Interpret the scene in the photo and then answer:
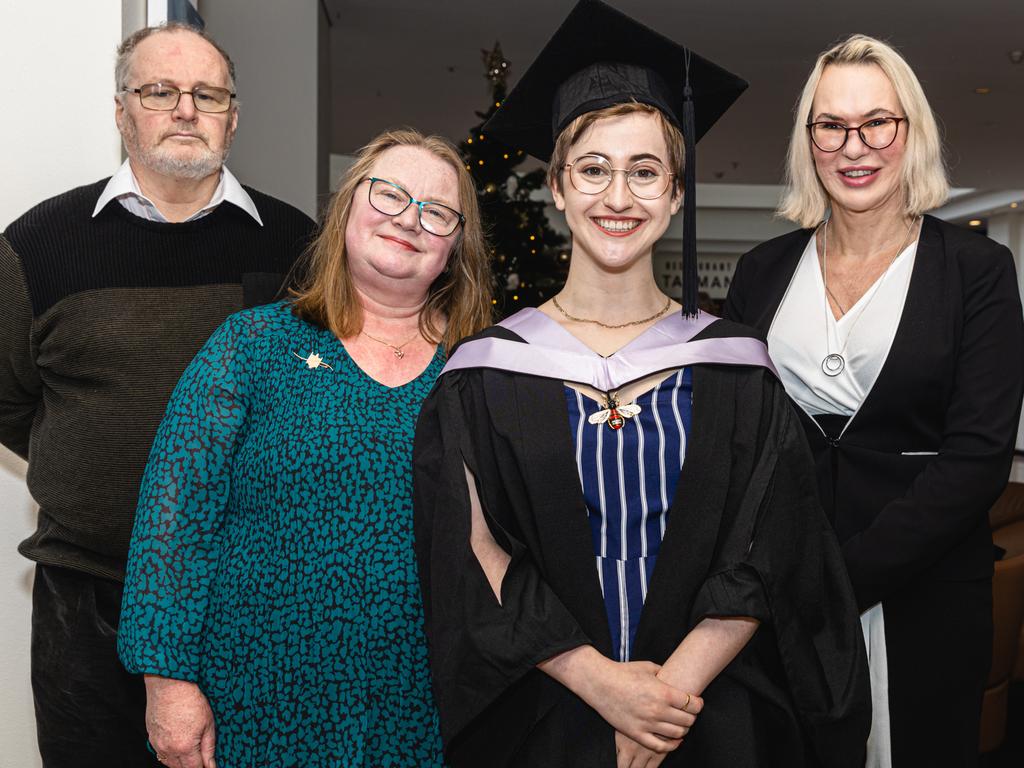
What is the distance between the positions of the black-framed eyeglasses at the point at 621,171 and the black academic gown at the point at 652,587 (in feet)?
1.08

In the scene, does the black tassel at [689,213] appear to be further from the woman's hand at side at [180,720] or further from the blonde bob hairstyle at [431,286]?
the woman's hand at side at [180,720]

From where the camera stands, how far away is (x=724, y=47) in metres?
6.84

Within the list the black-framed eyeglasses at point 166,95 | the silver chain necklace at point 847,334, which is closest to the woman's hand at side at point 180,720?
the black-framed eyeglasses at point 166,95

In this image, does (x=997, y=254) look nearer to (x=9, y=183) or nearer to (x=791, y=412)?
(x=791, y=412)

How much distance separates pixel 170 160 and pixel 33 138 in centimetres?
66

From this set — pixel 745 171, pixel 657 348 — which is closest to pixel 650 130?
pixel 657 348

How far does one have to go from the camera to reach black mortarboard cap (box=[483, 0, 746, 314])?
1728 mm

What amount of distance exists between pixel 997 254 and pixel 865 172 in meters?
0.33

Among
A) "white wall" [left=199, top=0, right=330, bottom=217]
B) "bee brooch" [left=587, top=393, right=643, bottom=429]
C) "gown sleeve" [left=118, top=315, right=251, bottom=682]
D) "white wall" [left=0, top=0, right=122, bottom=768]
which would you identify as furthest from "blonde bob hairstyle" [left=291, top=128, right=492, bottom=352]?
"white wall" [left=199, top=0, right=330, bottom=217]

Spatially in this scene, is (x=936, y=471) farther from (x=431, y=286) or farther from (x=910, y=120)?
(x=431, y=286)

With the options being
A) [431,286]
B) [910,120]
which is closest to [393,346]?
[431,286]

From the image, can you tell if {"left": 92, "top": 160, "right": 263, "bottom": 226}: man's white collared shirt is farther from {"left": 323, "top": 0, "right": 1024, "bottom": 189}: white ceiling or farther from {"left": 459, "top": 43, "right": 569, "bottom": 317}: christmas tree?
{"left": 323, "top": 0, "right": 1024, "bottom": 189}: white ceiling

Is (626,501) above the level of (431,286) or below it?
below

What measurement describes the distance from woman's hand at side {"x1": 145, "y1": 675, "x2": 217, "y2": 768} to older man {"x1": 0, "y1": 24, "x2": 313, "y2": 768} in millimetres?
398
